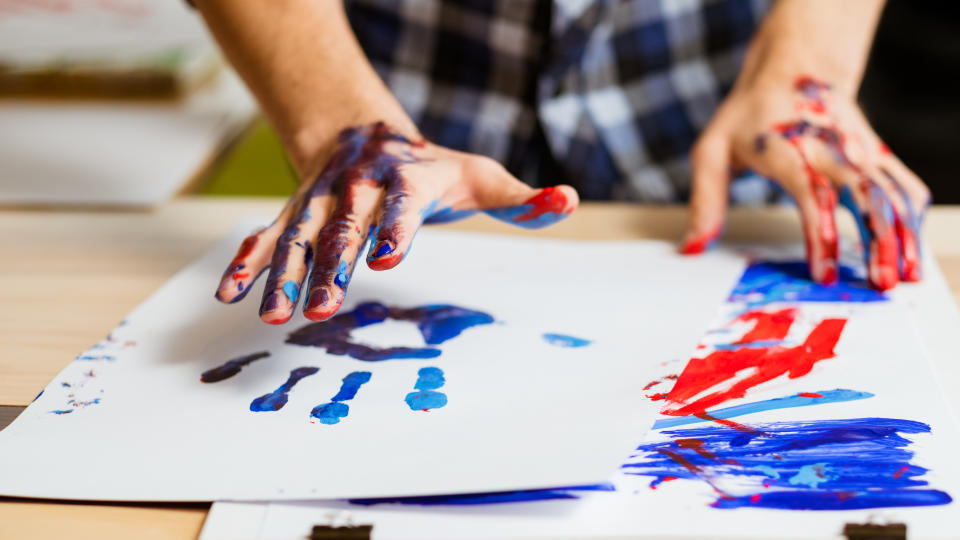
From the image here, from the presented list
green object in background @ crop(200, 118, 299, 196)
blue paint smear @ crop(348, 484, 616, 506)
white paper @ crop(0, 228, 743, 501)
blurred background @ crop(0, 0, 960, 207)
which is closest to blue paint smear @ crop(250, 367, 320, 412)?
white paper @ crop(0, 228, 743, 501)

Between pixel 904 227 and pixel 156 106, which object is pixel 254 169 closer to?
pixel 156 106

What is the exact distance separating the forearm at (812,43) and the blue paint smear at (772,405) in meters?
0.40

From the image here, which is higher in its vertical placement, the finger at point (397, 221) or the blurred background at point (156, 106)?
the blurred background at point (156, 106)

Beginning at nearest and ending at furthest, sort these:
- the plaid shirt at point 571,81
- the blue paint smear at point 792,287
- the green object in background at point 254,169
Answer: the blue paint smear at point 792,287 → the plaid shirt at point 571,81 → the green object in background at point 254,169

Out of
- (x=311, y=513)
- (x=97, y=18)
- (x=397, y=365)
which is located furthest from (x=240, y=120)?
(x=311, y=513)

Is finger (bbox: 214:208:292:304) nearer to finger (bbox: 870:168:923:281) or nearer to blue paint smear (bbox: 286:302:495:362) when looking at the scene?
blue paint smear (bbox: 286:302:495:362)

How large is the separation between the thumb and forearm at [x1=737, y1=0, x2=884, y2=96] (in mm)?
336

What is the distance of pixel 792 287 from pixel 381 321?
0.35 meters

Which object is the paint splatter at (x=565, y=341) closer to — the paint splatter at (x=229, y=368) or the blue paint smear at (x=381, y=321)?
the blue paint smear at (x=381, y=321)

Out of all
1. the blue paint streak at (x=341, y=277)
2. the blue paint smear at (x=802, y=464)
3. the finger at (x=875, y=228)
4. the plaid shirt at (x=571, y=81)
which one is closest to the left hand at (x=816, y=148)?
the finger at (x=875, y=228)

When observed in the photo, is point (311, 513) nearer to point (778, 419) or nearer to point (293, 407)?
point (293, 407)

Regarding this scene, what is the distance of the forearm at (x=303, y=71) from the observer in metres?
0.74

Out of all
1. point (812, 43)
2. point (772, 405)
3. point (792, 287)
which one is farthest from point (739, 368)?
point (812, 43)

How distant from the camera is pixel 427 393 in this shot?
0.54m
